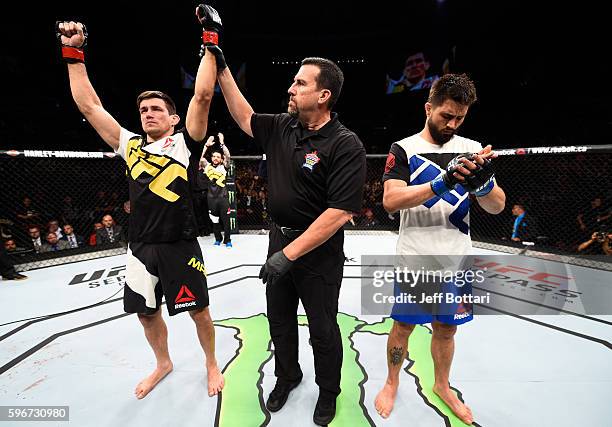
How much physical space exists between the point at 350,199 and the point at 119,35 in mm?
11671

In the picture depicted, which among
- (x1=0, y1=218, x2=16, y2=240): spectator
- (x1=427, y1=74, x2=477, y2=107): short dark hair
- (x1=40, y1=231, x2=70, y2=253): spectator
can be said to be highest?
(x1=427, y1=74, x2=477, y2=107): short dark hair

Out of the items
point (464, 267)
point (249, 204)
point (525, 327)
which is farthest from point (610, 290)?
point (249, 204)

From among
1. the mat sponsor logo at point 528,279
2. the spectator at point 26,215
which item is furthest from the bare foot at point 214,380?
the spectator at point 26,215

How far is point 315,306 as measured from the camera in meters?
1.43

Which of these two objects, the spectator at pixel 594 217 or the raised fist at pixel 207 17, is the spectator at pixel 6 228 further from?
the spectator at pixel 594 217

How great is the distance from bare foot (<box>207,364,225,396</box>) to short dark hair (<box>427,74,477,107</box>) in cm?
194

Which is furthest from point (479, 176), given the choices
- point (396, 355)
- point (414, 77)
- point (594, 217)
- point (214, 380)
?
point (414, 77)

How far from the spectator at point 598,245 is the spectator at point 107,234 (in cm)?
788

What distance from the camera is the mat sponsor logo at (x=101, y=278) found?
11.7 feet

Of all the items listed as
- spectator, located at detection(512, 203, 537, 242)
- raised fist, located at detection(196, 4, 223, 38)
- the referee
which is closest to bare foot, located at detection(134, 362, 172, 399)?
the referee

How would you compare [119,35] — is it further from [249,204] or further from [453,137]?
[453,137]

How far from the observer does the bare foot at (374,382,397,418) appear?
1573mm

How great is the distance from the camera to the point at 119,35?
9.43 m

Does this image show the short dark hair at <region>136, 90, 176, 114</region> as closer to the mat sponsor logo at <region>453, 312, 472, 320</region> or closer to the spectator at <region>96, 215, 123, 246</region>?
the mat sponsor logo at <region>453, 312, 472, 320</region>
